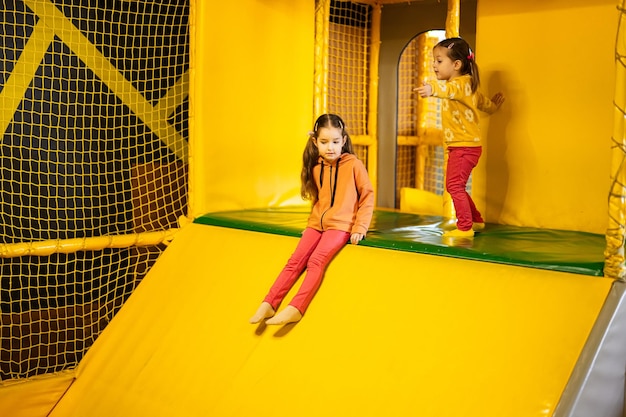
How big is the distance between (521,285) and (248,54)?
264 centimetres

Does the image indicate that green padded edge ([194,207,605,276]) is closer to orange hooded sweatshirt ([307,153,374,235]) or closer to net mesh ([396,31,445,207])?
orange hooded sweatshirt ([307,153,374,235])

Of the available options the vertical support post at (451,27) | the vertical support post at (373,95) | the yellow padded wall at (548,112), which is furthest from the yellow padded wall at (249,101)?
the yellow padded wall at (548,112)

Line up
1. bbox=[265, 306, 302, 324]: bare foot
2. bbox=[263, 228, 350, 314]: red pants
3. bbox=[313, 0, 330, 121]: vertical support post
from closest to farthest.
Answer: bbox=[265, 306, 302, 324]: bare foot < bbox=[263, 228, 350, 314]: red pants < bbox=[313, 0, 330, 121]: vertical support post

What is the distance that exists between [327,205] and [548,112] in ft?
4.88

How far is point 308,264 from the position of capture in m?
3.65

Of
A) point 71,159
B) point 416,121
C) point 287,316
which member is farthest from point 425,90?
point 416,121

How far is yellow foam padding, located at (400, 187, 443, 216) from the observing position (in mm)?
5383

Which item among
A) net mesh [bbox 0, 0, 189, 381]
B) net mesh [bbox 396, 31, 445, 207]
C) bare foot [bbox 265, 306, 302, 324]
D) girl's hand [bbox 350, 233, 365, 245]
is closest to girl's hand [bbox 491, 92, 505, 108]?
girl's hand [bbox 350, 233, 365, 245]

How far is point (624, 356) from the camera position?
9.53ft

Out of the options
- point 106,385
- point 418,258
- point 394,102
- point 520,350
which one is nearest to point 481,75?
point 394,102

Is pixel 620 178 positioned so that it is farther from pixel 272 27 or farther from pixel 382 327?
pixel 272 27

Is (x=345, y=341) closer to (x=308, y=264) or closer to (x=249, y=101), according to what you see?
(x=308, y=264)

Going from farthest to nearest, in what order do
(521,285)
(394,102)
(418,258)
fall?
(394,102) < (418,258) < (521,285)

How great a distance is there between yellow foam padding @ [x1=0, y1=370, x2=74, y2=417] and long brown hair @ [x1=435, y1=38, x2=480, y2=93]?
2.73 meters
